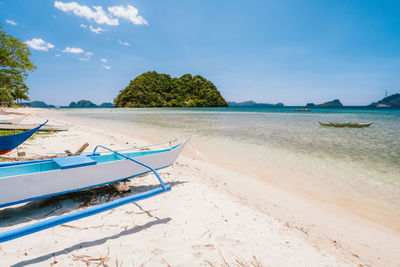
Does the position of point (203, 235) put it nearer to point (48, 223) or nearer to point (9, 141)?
point (48, 223)

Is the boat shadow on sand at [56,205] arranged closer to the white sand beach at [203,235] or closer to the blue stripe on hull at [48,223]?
the white sand beach at [203,235]

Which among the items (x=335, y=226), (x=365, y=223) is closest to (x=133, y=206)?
(x=335, y=226)

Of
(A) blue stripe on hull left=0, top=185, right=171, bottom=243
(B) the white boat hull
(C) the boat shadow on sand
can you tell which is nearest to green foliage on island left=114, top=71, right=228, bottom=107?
(C) the boat shadow on sand

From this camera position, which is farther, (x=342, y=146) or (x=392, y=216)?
(x=342, y=146)

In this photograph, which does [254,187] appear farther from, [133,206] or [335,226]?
[133,206]

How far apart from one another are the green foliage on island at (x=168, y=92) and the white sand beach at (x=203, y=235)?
105507mm

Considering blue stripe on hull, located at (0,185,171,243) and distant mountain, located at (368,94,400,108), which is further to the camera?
distant mountain, located at (368,94,400,108)

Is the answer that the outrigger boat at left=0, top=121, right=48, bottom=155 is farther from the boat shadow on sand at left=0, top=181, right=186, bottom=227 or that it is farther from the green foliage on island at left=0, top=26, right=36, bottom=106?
the green foliage on island at left=0, top=26, right=36, bottom=106

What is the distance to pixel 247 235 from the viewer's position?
305 cm

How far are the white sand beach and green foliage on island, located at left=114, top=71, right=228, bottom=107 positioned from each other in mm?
105507

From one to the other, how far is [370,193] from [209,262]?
5.73 meters

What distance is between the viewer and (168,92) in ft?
374

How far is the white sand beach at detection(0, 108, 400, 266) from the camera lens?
2.46 meters

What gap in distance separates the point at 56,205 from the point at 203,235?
10.1ft
